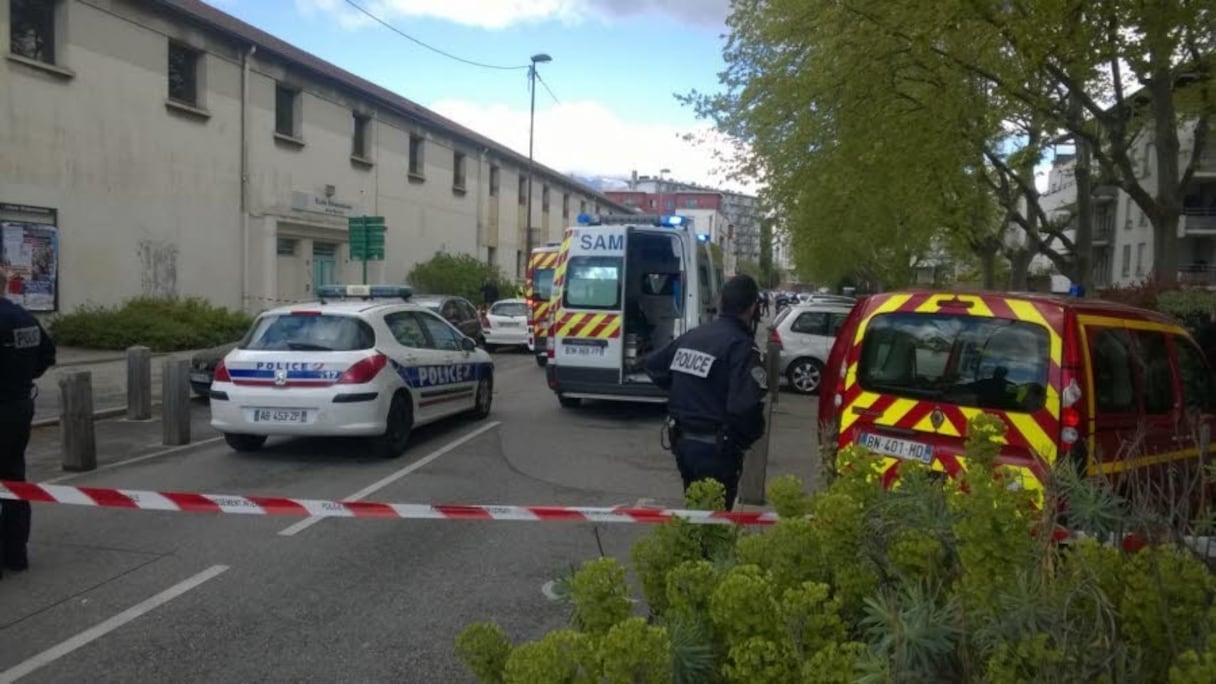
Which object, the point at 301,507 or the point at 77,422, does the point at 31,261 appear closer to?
the point at 77,422

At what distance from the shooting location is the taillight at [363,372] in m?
9.00

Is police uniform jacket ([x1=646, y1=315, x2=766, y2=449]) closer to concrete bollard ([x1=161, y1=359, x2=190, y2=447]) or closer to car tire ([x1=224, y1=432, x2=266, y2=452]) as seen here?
car tire ([x1=224, y1=432, x2=266, y2=452])

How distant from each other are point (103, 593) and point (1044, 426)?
535cm

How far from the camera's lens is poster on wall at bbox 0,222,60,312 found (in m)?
17.4

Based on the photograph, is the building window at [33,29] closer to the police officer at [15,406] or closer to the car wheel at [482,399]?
the car wheel at [482,399]

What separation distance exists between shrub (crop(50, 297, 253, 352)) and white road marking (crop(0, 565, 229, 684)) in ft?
47.7

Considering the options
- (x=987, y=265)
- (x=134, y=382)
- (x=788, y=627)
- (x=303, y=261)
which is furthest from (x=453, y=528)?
(x=987, y=265)

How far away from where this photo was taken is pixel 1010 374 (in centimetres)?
542

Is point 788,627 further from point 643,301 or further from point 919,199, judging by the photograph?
point 919,199

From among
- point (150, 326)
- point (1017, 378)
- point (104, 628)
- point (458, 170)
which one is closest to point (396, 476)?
point (104, 628)

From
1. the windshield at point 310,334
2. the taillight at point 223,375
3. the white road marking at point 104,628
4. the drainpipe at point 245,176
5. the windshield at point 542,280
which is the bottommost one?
the white road marking at point 104,628

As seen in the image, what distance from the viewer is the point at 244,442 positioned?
32.1ft

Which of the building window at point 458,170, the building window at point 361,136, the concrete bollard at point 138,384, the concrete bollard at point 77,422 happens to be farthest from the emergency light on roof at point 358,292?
the building window at point 458,170

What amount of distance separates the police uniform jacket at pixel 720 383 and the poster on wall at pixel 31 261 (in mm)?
16455
